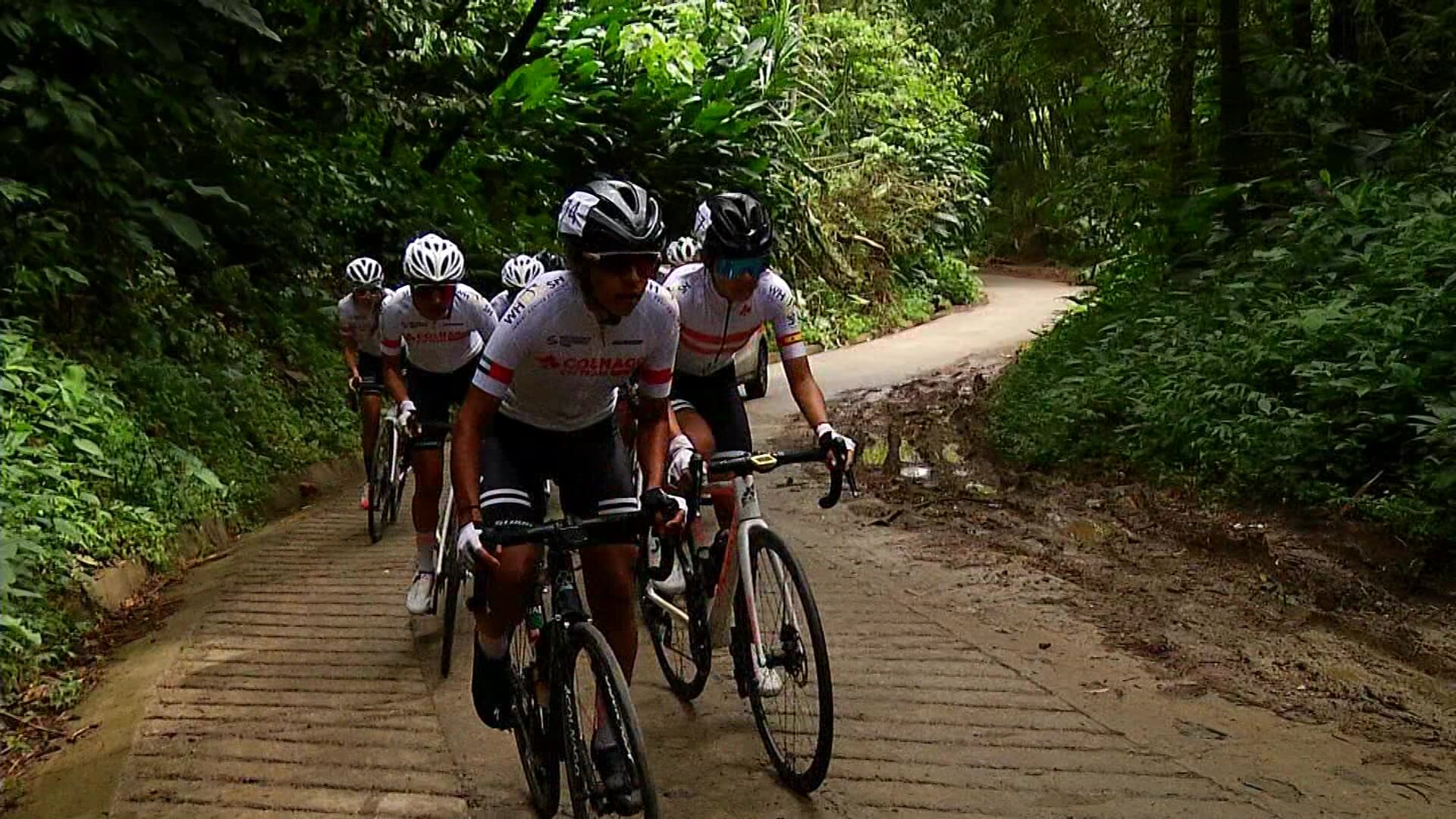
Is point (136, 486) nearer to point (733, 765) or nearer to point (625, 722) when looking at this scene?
point (733, 765)

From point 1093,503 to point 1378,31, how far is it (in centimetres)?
520

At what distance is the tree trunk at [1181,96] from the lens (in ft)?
37.1

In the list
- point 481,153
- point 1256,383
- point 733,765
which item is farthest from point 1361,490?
point 481,153

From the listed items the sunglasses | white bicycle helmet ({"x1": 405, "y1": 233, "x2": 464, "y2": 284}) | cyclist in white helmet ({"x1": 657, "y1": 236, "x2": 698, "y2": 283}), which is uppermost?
white bicycle helmet ({"x1": 405, "y1": 233, "x2": 464, "y2": 284})

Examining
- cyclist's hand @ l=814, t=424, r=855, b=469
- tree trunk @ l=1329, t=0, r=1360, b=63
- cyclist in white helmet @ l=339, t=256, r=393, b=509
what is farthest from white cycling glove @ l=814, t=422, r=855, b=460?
tree trunk @ l=1329, t=0, r=1360, b=63

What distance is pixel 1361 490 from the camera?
657cm

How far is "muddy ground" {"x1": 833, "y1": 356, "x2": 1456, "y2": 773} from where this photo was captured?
4.73 m

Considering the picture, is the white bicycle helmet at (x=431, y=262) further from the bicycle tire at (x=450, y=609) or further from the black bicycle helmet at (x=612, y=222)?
the black bicycle helmet at (x=612, y=222)

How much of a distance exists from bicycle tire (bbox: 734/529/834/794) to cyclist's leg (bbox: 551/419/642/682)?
59 cm

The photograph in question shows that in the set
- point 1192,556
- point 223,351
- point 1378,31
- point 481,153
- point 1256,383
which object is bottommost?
point 1192,556

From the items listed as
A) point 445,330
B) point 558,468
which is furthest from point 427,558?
point 558,468

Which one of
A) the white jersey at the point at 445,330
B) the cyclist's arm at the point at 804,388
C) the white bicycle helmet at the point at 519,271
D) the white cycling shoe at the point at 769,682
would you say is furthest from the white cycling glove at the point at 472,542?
the white bicycle helmet at the point at 519,271

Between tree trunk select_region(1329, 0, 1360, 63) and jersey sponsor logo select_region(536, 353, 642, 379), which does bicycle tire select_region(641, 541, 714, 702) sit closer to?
jersey sponsor logo select_region(536, 353, 642, 379)

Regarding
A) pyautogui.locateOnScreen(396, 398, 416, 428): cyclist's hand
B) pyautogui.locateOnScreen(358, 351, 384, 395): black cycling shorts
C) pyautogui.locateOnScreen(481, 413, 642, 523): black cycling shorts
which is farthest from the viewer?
pyautogui.locateOnScreen(358, 351, 384, 395): black cycling shorts
